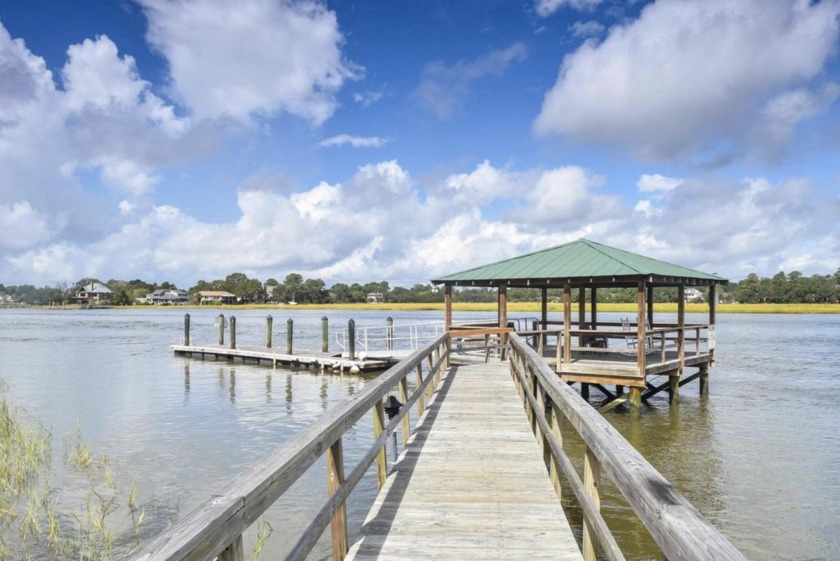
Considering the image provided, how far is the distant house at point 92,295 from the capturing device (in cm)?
14312

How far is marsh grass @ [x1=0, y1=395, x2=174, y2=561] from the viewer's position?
6.95m

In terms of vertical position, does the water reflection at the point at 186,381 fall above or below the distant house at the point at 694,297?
below

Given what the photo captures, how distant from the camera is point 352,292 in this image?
136 metres

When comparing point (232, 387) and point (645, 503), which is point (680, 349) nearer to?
point (232, 387)

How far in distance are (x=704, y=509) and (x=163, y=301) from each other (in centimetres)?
15694

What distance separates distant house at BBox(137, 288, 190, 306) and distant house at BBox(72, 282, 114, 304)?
25.1 feet

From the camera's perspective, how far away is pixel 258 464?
246 centimetres

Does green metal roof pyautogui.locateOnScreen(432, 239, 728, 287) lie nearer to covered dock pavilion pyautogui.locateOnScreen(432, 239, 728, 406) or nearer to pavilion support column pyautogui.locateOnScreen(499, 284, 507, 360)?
covered dock pavilion pyautogui.locateOnScreen(432, 239, 728, 406)

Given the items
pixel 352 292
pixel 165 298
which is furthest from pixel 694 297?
pixel 165 298

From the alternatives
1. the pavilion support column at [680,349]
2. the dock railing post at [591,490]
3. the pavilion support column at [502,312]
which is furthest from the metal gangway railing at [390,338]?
the dock railing post at [591,490]

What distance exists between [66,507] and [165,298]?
15364 centimetres

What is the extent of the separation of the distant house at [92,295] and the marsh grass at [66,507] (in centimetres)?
15016

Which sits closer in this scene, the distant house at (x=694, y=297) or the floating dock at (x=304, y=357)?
the floating dock at (x=304, y=357)

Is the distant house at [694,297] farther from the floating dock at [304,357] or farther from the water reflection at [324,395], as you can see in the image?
the water reflection at [324,395]
